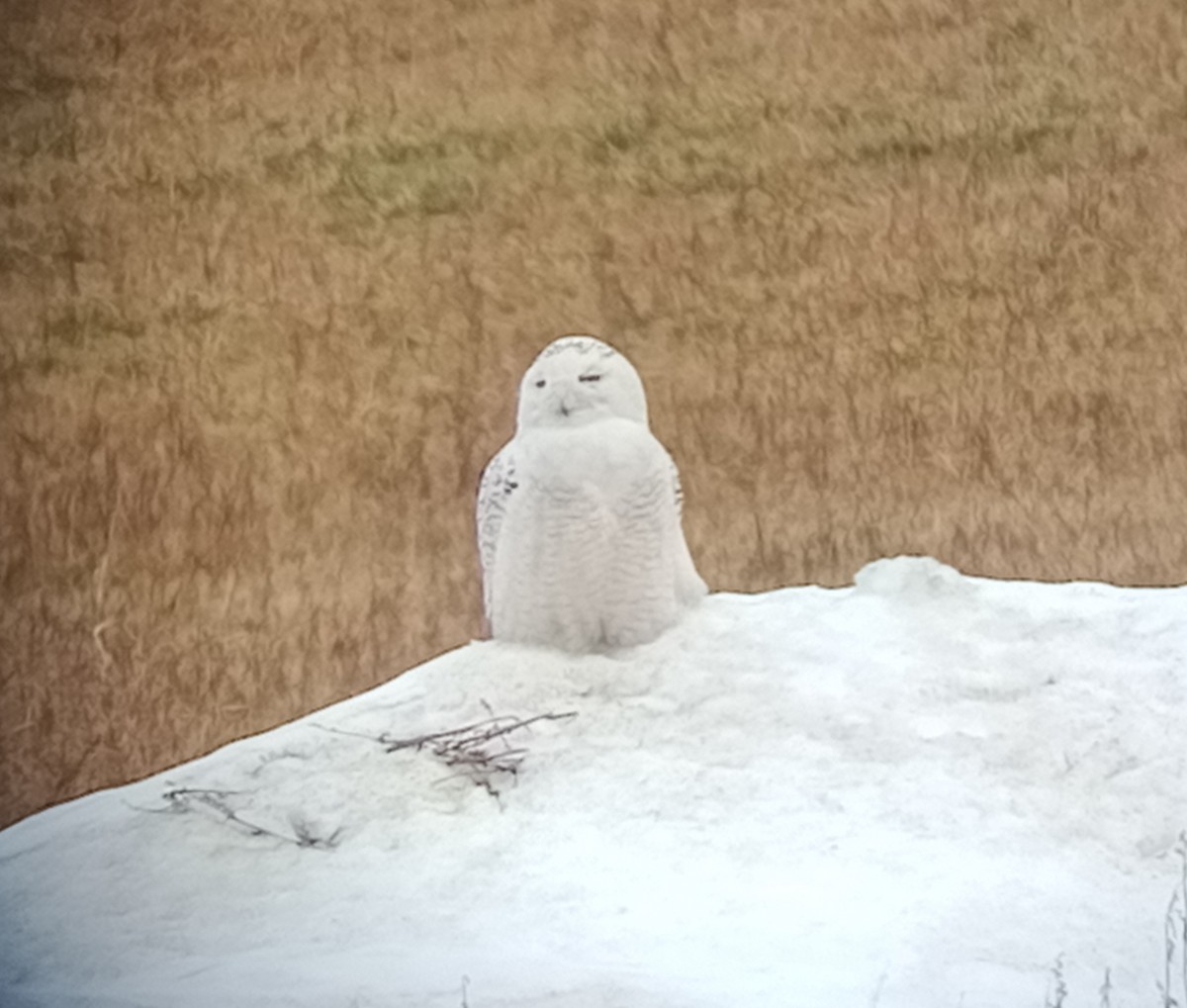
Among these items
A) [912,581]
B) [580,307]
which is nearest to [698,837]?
[912,581]

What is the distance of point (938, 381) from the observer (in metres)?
2.10

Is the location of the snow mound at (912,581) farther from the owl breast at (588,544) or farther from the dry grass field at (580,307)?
the dry grass field at (580,307)

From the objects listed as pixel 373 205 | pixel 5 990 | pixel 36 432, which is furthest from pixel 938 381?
pixel 5 990

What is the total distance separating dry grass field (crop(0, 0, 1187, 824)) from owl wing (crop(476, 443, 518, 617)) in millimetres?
392

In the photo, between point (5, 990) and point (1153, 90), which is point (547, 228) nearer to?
point (1153, 90)

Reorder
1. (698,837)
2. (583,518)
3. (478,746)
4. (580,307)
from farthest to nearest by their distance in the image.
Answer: (580,307), (583,518), (478,746), (698,837)

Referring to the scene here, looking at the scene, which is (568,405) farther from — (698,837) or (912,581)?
(698,837)

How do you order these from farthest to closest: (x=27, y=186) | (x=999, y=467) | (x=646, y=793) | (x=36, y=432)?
(x=999, y=467) → (x=36, y=432) → (x=27, y=186) → (x=646, y=793)

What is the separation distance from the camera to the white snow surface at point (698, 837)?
951mm

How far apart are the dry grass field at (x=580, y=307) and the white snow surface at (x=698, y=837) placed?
1.71 feet

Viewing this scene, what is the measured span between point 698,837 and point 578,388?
2.02 feet

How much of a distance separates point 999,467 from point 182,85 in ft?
4.57

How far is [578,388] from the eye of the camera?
5.18ft

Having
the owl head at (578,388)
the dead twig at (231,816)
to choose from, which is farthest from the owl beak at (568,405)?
the dead twig at (231,816)
